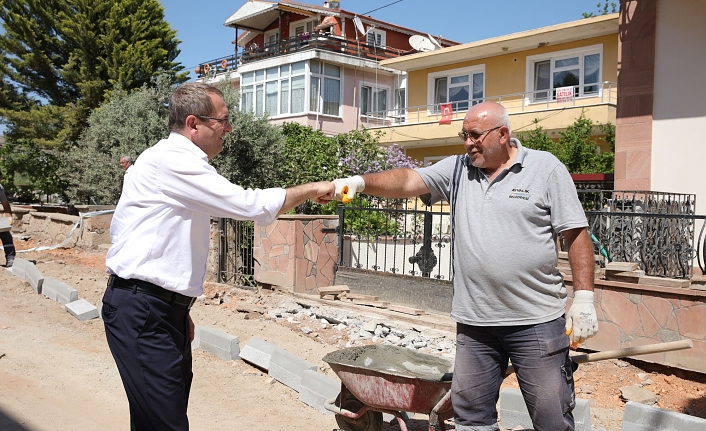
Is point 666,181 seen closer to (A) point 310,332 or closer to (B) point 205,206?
(A) point 310,332

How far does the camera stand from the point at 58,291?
915 centimetres

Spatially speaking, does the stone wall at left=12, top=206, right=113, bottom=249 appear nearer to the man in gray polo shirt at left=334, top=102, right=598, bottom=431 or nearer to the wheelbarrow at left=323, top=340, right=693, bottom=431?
the wheelbarrow at left=323, top=340, right=693, bottom=431

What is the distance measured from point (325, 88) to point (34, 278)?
68.2ft

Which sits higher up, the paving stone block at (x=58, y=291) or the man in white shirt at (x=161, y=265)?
the man in white shirt at (x=161, y=265)

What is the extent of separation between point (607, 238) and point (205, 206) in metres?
6.81

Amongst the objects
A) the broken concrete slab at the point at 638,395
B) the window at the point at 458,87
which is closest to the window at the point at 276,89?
the window at the point at 458,87

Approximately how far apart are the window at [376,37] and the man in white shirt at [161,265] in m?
30.9

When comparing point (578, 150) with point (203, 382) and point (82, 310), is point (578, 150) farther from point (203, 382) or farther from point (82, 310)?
point (203, 382)

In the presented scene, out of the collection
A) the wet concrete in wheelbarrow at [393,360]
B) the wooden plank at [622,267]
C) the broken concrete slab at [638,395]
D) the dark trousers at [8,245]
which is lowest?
the broken concrete slab at [638,395]

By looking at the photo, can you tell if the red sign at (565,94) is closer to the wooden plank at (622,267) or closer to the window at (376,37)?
the window at (376,37)

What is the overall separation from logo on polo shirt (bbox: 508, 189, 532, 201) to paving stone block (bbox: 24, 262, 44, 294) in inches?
335

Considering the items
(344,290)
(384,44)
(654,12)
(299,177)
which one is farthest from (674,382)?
(384,44)

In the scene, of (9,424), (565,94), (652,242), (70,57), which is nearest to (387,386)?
(9,424)

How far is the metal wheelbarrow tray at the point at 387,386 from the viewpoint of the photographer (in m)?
4.05
